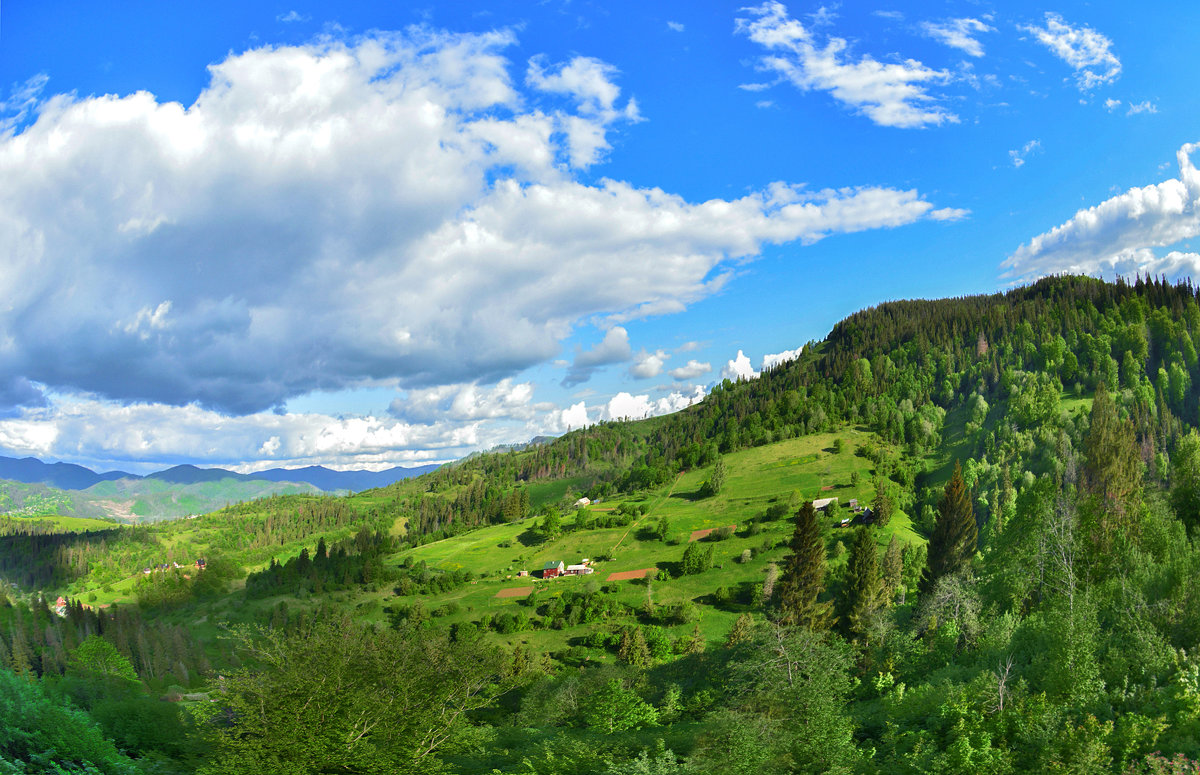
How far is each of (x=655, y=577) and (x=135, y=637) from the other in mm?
135794

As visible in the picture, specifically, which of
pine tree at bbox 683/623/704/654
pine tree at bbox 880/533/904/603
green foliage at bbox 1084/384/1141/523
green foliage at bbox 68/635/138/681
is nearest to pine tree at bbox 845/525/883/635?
pine tree at bbox 880/533/904/603

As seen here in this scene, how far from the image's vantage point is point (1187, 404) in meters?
188

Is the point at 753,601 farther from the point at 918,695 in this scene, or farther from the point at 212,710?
the point at 212,710

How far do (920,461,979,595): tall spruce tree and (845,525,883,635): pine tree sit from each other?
819 cm

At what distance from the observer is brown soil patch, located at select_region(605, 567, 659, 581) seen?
507ft

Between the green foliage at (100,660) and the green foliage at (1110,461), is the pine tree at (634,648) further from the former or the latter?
A: the green foliage at (100,660)

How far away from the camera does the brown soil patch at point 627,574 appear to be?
154 meters

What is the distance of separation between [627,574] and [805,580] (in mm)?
73940

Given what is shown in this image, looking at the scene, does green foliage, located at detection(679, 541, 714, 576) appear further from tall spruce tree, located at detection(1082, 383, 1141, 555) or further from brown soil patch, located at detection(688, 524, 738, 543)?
tall spruce tree, located at detection(1082, 383, 1141, 555)

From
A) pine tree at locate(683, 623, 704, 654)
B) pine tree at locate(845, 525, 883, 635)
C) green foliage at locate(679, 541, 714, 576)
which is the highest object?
pine tree at locate(845, 525, 883, 635)

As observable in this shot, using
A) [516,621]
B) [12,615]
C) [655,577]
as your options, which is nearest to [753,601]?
[655,577]

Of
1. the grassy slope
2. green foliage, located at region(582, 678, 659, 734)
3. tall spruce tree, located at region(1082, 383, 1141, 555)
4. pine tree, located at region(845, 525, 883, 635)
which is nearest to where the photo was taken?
tall spruce tree, located at region(1082, 383, 1141, 555)

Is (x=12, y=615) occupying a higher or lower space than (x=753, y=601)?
higher

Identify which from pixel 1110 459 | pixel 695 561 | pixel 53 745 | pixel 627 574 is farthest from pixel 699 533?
pixel 53 745
